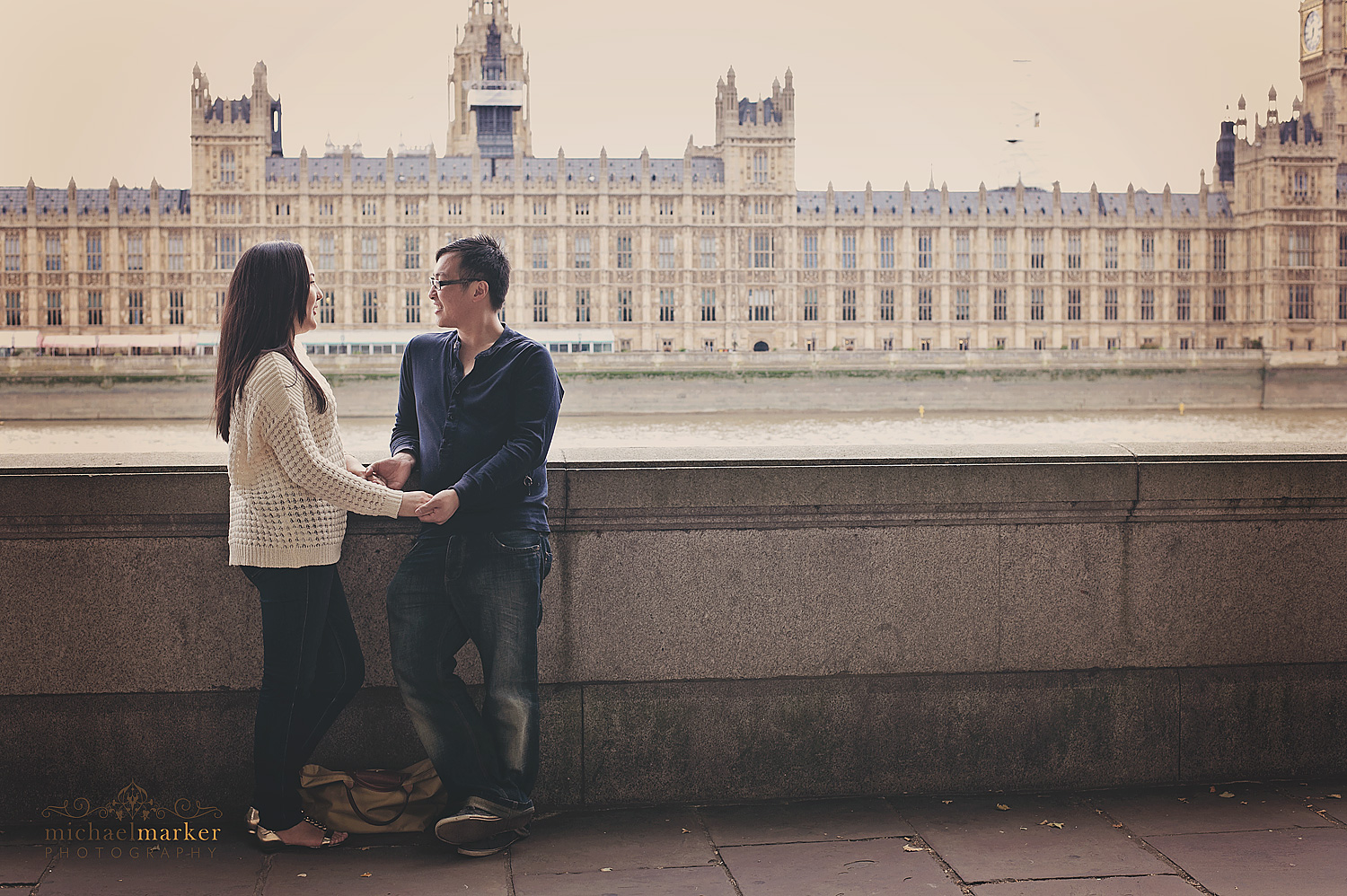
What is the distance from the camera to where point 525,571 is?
2236mm

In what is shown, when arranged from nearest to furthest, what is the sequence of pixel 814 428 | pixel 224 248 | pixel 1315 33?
pixel 814 428 < pixel 224 248 < pixel 1315 33

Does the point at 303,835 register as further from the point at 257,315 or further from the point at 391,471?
the point at 257,315

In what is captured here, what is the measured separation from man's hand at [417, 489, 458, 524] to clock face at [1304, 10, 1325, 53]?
65747mm

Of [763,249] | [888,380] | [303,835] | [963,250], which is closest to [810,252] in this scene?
[763,249]

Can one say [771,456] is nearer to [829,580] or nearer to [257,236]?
[829,580]

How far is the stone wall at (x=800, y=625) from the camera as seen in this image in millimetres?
2432

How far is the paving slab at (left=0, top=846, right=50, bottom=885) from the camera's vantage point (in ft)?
6.81

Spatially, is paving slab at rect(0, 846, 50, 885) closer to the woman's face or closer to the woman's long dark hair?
the woman's long dark hair

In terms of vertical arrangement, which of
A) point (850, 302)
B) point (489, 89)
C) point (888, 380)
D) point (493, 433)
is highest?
point (489, 89)

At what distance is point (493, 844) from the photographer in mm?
2221

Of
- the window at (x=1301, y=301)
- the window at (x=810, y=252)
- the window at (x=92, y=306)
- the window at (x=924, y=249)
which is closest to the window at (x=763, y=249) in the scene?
the window at (x=810, y=252)

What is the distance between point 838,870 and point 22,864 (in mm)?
1521

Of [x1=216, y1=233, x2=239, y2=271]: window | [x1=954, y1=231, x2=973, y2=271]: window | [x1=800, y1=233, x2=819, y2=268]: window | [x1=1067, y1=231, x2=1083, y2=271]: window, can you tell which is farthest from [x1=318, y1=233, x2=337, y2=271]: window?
[x1=1067, y1=231, x2=1083, y2=271]: window

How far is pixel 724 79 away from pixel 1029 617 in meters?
52.9
